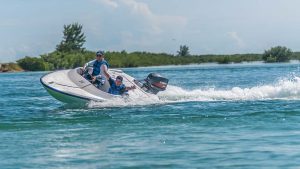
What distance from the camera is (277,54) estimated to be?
297 feet

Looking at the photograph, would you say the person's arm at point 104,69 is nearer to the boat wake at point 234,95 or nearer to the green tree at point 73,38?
the boat wake at point 234,95

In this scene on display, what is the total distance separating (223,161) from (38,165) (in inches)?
106

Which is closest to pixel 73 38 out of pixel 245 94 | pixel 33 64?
pixel 33 64

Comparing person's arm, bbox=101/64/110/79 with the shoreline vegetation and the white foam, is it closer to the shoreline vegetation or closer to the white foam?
the white foam

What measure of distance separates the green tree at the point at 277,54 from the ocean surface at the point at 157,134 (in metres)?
70.6

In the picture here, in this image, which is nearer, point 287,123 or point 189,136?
point 189,136

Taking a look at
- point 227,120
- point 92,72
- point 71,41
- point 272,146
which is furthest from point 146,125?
point 71,41

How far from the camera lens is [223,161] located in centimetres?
980

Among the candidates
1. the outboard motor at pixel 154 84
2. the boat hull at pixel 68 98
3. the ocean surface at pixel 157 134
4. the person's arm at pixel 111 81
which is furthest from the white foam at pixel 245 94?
the boat hull at pixel 68 98

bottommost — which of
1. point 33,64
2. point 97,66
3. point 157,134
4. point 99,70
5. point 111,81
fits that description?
point 33,64

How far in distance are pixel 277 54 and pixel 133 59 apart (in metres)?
19.8

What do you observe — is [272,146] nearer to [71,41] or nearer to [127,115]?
[127,115]

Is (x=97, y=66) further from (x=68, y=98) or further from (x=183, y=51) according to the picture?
(x=183, y=51)

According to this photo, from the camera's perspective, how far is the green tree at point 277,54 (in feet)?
295
